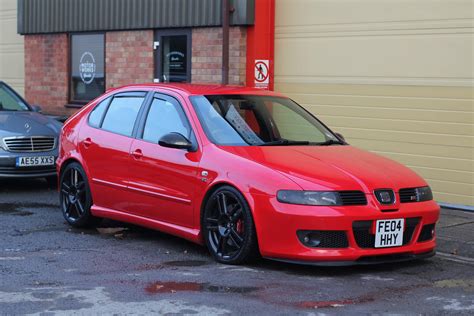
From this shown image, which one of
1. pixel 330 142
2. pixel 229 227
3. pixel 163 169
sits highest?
pixel 330 142

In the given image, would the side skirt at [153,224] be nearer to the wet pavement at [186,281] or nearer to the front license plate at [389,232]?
the wet pavement at [186,281]

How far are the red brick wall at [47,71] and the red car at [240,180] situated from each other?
8.26 metres

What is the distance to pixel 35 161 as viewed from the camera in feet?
36.8

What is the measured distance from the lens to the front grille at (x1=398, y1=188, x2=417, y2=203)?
680 cm

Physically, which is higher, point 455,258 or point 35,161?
point 35,161

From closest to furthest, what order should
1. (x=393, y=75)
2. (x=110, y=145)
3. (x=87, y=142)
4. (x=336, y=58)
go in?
(x=110, y=145)
(x=87, y=142)
(x=393, y=75)
(x=336, y=58)

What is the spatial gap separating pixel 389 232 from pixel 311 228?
667 mm

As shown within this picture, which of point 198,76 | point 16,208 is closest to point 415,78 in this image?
point 198,76

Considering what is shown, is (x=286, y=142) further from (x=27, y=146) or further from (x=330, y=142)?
(x=27, y=146)

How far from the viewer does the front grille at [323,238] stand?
255 inches

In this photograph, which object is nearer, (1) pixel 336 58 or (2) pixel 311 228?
(2) pixel 311 228

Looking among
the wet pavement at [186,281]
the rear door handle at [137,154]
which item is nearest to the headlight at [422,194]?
the wet pavement at [186,281]

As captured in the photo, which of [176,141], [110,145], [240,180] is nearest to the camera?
[240,180]

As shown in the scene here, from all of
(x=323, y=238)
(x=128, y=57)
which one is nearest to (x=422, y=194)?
(x=323, y=238)
